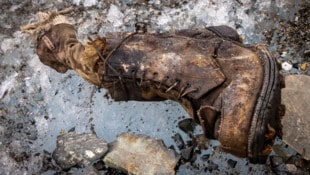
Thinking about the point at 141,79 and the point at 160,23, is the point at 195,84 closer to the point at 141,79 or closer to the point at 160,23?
the point at 141,79

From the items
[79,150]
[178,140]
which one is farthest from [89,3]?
[178,140]

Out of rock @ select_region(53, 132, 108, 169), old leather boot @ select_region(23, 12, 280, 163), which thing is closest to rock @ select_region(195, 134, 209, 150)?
old leather boot @ select_region(23, 12, 280, 163)

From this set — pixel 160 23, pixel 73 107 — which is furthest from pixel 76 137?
pixel 160 23

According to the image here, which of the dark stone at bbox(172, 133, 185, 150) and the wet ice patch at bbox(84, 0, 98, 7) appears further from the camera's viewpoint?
the wet ice patch at bbox(84, 0, 98, 7)

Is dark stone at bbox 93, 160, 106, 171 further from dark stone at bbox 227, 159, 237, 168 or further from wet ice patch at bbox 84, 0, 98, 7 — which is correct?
wet ice patch at bbox 84, 0, 98, 7

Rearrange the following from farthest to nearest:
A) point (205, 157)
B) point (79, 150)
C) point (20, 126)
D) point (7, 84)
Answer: point (7, 84)
point (20, 126)
point (79, 150)
point (205, 157)

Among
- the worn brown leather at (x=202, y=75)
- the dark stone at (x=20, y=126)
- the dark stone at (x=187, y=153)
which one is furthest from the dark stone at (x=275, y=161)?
the dark stone at (x=20, y=126)

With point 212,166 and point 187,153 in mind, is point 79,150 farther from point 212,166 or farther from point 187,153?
point 212,166
